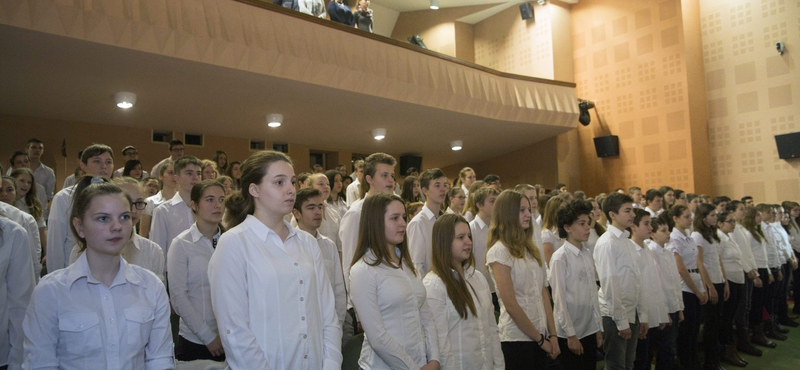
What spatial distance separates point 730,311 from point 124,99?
7643 mm

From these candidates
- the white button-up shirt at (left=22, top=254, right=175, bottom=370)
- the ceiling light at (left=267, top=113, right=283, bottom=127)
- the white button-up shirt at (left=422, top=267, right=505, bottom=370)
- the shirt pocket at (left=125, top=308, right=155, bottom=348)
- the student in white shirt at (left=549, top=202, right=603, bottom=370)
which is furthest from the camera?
the ceiling light at (left=267, top=113, right=283, bottom=127)

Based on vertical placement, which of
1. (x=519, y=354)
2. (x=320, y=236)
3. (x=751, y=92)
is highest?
(x=751, y=92)

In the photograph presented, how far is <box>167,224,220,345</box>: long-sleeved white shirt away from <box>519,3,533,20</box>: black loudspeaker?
11.0m

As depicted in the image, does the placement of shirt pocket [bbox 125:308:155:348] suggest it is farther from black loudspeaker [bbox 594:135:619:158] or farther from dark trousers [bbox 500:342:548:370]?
black loudspeaker [bbox 594:135:619:158]

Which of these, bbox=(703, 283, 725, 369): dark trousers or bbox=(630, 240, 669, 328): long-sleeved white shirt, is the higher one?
bbox=(630, 240, 669, 328): long-sleeved white shirt

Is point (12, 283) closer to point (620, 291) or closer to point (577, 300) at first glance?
point (577, 300)

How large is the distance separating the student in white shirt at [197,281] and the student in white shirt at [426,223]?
4.42 feet

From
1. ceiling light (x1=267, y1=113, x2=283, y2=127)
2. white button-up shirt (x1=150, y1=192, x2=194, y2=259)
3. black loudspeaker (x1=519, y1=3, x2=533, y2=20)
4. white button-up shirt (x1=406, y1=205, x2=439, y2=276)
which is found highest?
black loudspeaker (x1=519, y1=3, x2=533, y2=20)

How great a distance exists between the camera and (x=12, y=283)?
227 cm

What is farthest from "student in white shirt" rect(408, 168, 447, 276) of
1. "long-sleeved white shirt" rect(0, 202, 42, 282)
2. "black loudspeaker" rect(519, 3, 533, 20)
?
"black loudspeaker" rect(519, 3, 533, 20)

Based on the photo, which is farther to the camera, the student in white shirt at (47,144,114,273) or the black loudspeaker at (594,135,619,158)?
the black loudspeaker at (594,135,619,158)

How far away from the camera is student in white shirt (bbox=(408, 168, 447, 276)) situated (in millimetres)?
3693

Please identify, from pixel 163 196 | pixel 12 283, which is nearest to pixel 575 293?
pixel 12 283

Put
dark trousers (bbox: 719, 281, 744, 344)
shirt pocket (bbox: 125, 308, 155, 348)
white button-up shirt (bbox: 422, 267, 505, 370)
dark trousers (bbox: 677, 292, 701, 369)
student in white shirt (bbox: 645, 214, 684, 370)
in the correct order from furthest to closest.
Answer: dark trousers (bbox: 719, 281, 744, 344) < dark trousers (bbox: 677, 292, 701, 369) < student in white shirt (bbox: 645, 214, 684, 370) < white button-up shirt (bbox: 422, 267, 505, 370) < shirt pocket (bbox: 125, 308, 155, 348)
